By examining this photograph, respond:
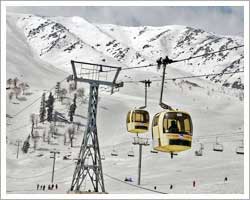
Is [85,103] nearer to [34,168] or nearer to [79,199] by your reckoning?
[34,168]

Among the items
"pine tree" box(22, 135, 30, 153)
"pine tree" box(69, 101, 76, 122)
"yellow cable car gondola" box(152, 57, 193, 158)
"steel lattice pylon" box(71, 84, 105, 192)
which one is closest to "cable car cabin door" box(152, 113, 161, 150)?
"yellow cable car gondola" box(152, 57, 193, 158)

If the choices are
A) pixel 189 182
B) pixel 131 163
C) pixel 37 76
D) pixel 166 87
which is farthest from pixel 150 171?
pixel 166 87

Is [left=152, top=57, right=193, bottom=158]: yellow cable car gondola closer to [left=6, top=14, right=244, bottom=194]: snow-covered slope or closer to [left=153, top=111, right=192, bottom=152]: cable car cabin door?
[left=153, top=111, right=192, bottom=152]: cable car cabin door

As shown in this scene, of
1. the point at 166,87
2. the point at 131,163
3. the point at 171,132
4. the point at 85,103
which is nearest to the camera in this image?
the point at 171,132

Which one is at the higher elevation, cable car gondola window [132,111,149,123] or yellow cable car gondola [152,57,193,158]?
cable car gondola window [132,111,149,123]

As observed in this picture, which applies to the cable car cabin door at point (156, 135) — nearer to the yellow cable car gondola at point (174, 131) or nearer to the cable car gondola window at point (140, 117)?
the yellow cable car gondola at point (174, 131)

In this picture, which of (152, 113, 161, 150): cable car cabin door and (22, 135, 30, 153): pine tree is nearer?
(152, 113, 161, 150): cable car cabin door

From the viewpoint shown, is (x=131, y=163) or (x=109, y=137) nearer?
(x=131, y=163)

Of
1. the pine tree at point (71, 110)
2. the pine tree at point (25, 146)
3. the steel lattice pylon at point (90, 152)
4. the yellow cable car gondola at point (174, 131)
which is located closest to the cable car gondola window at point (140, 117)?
the steel lattice pylon at point (90, 152)
